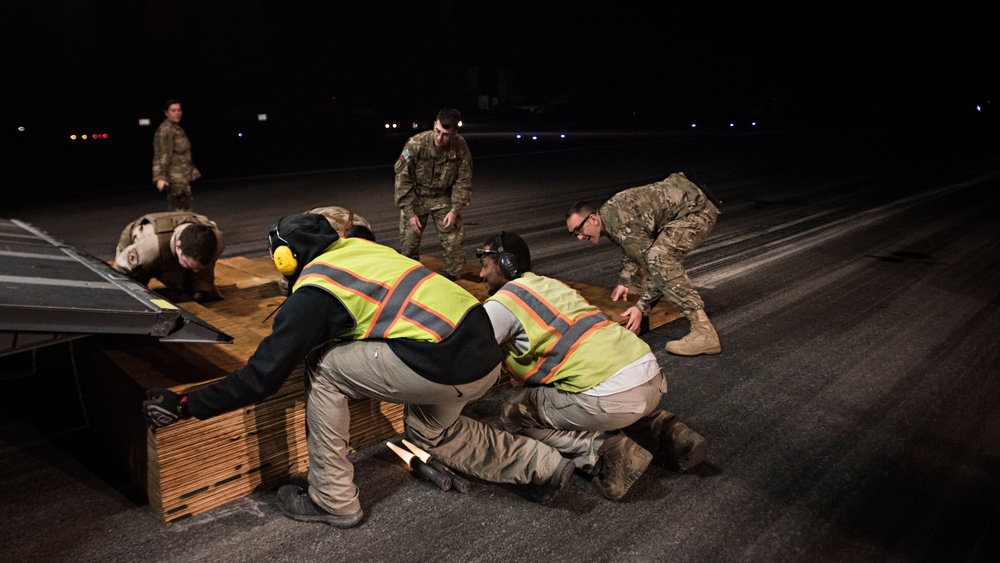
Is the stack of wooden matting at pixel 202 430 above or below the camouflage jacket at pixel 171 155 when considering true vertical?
below

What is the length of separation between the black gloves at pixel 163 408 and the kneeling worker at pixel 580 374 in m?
1.41

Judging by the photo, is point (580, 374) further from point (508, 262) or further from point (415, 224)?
point (415, 224)

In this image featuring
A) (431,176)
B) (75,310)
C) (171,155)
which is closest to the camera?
(75,310)

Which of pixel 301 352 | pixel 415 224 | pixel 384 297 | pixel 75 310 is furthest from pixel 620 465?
pixel 415 224

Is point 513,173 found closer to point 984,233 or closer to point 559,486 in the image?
point 984,233

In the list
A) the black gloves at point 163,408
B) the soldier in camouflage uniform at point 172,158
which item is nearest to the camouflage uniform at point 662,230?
the black gloves at point 163,408

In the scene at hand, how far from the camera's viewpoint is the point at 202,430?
324cm

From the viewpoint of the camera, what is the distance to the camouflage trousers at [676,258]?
547 cm

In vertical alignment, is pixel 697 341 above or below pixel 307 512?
above

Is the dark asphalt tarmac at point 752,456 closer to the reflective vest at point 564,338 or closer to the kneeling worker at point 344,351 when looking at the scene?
the kneeling worker at point 344,351

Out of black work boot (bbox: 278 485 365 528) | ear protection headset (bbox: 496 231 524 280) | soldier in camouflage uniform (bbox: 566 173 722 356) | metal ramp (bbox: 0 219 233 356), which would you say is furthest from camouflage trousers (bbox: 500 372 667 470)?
soldier in camouflage uniform (bbox: 566 173 722 356)

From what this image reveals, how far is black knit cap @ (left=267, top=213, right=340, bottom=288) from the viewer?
3115 millimetres

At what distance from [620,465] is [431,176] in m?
4.01

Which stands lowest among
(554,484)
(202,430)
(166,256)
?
(554,484)
